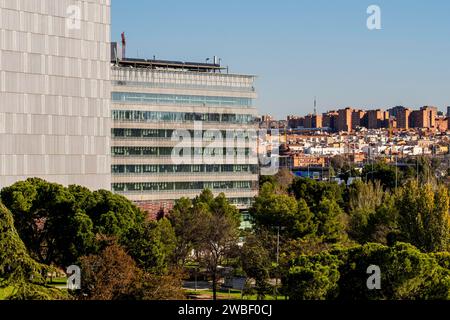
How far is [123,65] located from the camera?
83312 mm

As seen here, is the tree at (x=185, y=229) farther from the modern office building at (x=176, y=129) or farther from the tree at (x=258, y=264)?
the modern office building at (x=176, y=129)

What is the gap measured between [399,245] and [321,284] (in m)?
4.45

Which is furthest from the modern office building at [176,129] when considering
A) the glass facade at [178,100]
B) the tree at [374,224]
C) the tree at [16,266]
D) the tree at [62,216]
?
the tree at [16,266]

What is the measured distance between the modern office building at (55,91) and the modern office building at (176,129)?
704cm

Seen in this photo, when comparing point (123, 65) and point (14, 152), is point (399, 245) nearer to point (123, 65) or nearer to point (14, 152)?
point (14, 152)

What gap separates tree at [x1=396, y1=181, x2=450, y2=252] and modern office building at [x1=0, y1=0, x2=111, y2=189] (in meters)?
25.9

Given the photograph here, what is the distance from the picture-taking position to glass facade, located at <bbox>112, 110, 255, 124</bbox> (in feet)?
255

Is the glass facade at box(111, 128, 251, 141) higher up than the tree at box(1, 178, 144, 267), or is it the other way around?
the glass facade at box(111, 128, 251, 141)

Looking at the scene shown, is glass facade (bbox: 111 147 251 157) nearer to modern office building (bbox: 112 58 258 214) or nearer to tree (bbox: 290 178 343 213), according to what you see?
modern office building (bbox: 112 58 258 214)

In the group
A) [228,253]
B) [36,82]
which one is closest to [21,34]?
[36,82]

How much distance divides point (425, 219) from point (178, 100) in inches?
1311

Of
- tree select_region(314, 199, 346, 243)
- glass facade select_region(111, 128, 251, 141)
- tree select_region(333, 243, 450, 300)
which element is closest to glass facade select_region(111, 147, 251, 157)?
glass facade select_region(111, 128, 251, 141)

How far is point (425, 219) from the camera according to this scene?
54531mm

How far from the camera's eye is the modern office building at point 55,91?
6438 centimetres
